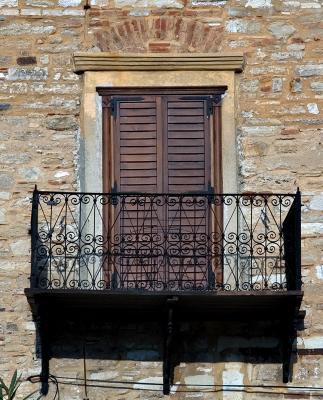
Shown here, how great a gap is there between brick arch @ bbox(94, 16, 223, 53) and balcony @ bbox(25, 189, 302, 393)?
A: 128 centimetres

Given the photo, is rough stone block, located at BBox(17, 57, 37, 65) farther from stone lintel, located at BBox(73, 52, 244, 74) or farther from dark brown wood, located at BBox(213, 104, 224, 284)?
dark brown wood, located at BBox(213, 104, 224, 284)

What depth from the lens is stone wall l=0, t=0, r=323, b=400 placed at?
542 inches

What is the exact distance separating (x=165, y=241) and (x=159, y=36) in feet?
6.08

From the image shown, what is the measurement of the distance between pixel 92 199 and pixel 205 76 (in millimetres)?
1409

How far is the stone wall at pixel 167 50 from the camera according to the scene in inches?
542

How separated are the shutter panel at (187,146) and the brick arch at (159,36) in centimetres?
46

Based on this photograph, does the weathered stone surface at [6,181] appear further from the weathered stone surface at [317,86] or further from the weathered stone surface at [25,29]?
the weathered stone surface at [317,86]

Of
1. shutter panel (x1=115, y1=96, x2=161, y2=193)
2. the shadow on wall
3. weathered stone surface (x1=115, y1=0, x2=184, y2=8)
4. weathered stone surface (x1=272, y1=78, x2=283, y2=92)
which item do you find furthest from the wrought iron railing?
weathered stone surface (x1=115, y1=0, x2=184, y2=8)

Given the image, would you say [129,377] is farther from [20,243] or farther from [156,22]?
[156,22]

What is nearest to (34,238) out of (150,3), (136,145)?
(136,145)

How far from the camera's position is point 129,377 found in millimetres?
13734

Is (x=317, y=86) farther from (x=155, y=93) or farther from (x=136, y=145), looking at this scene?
(x=136, y=145)

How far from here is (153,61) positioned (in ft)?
47.5

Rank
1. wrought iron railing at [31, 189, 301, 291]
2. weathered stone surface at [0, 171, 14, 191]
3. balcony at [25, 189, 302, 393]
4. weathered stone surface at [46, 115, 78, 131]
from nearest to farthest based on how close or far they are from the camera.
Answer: balcony at [25, 189, 302, 393] → wrought iron railing at [31, 189, 301, 291] → weathered stone surface at [0, 171, 14, 191] → weathered stone surface at [46, 115, 78, 131]
